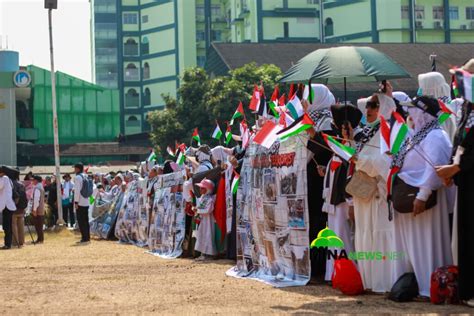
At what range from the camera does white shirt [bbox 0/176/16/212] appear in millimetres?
21047

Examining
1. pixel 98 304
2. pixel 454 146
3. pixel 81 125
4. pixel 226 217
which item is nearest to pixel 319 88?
pixel 454 146

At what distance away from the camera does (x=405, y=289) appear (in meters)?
8.63

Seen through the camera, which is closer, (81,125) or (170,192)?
(170,192)

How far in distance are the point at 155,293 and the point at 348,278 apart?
6.96 ft

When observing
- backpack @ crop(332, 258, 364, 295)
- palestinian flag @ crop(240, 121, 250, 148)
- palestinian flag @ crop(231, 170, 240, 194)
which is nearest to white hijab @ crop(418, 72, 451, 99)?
backpack @ crop(332, 258, 364, 295)

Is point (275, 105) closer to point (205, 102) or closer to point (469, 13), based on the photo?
point (205, 102)

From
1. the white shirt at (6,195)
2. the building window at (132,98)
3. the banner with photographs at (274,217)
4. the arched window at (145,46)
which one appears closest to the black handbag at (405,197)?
the banner with photographs at (274,217)

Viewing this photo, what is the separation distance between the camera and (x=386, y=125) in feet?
29.7

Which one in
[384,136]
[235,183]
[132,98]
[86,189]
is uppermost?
[132,98]

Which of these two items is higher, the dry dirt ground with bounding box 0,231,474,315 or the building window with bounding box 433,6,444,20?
the building window with bounding box 433,6,444,20

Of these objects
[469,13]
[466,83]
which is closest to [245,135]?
[466,83]

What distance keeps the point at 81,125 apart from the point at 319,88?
66.6 metres

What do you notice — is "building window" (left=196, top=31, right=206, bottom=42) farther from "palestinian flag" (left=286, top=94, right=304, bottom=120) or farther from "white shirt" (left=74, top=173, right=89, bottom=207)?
"palestinian flag" (left=286, top=94, right=304, bottom=120)

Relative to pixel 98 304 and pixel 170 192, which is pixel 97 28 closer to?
pixel 170 192
